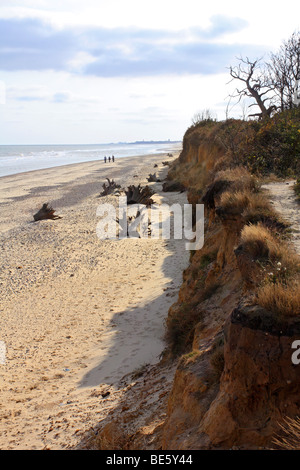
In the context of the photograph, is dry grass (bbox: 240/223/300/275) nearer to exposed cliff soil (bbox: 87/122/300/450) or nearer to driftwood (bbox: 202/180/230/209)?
exposed cliff soil (bbox: 87/122/300/450)

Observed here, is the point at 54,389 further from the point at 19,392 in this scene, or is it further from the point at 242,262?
the point at 242,262

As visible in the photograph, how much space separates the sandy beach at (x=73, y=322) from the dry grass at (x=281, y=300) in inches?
102

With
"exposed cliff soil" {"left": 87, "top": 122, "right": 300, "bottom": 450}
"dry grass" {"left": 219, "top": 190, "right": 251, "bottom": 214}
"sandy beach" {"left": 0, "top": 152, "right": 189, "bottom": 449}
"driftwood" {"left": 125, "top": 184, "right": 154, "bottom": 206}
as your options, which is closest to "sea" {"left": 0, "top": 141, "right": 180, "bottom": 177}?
"driftwood" {"left": 125, "top": 184, "right": 154, "bottom": 206}

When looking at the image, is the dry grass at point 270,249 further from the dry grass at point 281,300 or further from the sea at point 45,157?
the sea at point 45,157

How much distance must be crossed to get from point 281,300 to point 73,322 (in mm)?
5619

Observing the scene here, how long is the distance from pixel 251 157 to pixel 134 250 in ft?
14.1

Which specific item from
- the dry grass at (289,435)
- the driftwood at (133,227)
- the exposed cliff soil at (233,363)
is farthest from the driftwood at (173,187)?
the dry grass at (289,435)

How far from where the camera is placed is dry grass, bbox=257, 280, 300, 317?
284cm

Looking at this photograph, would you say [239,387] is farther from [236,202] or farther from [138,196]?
[138,196]

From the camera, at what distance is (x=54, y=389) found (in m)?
5.66

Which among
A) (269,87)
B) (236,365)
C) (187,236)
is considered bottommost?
(187,236)

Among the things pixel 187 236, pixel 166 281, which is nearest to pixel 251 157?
pixel 187 236

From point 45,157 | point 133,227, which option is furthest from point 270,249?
point 45,157

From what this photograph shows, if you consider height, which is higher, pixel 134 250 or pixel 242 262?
pixel 242 262
